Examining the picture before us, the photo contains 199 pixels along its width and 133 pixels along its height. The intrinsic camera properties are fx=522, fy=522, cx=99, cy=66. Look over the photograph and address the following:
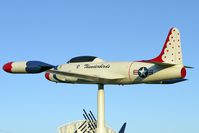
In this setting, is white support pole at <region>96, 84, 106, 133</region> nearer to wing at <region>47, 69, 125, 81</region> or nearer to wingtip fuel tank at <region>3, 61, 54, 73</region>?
wing at <region>47, 69, 125, 81</region>

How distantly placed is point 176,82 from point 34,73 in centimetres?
1756

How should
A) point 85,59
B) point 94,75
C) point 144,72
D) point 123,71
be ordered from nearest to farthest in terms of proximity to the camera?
point 144,72
point 123,71
point 94,75
point 85,59

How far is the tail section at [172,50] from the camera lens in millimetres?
58250

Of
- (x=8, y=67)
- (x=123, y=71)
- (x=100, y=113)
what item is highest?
(x=8, y=67)

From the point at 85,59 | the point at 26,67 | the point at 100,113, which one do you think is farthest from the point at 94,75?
the point at 26,67

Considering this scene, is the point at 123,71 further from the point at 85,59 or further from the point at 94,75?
the point at 85,59

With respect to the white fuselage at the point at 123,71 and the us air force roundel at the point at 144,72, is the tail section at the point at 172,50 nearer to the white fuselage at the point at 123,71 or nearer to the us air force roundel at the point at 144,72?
the white fuselage at the point at 123,71

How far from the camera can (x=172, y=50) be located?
58938mm

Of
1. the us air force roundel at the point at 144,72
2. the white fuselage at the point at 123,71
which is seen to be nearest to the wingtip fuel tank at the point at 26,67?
the white fuselage at the point at 123,71

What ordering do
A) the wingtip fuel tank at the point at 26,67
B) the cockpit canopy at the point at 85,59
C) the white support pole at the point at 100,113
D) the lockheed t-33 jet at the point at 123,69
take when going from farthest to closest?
1. the white support pole at the point at 100,113
2. the cockpit canopy at the point at 85,59
3. the lockheed t-33 jet at the point at 123,69
4. the wingtip fuel tank at the point at 26,67

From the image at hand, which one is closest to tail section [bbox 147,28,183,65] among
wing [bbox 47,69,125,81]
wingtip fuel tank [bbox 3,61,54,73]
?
wing [bbox 47,69,125,81]

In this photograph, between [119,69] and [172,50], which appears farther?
[119,69]

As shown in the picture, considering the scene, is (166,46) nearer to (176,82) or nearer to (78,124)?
(176,82)

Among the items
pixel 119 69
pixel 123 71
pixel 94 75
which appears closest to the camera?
pixel 123 71
